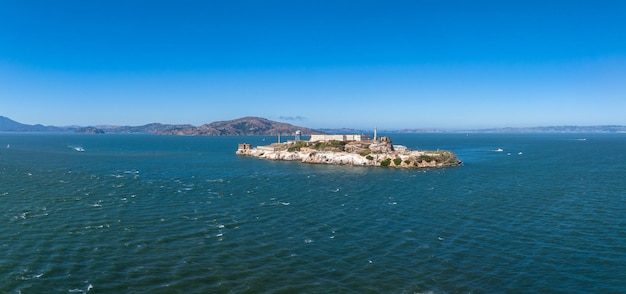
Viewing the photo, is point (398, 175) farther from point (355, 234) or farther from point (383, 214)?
point (355, 234)

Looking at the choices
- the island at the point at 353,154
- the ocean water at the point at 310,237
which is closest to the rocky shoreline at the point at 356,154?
the island at the point at 353,154

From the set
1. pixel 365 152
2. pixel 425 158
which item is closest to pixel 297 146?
pixel 365 152

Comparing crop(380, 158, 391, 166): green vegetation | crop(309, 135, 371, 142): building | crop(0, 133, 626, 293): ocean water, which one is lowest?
crop(0, 133, 626, 293): ocean water

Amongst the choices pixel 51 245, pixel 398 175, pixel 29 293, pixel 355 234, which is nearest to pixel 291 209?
pixel 355 234

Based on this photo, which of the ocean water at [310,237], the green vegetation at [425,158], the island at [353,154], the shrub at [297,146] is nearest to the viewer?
the ocean water at [310,237]

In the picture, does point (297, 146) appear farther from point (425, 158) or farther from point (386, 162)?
point (425, 158)

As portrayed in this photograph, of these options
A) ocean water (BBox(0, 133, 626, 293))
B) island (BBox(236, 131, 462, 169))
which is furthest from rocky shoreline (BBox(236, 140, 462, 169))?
ocean water (BBox(0, 133, 626, 293))

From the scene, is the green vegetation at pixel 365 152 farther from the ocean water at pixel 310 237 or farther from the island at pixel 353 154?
the ocean water at pixel 310 237

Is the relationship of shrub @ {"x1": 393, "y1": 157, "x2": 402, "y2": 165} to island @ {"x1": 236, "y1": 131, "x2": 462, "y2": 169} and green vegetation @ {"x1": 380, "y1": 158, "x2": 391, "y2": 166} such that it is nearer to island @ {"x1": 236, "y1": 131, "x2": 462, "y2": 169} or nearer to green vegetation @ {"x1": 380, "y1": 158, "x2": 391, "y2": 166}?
island @ {"x1": 236, "y1": 131, "x2": 462, "y2": 169}
